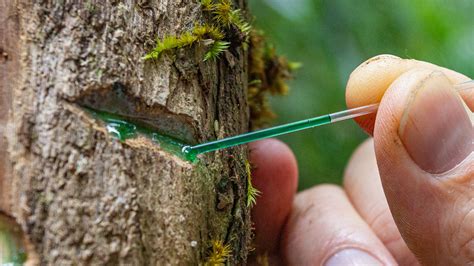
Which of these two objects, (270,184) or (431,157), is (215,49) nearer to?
(431,157)

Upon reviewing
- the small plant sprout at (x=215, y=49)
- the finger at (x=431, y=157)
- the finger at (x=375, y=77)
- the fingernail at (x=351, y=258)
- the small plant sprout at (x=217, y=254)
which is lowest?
the fingernail at (x=351, y=258)

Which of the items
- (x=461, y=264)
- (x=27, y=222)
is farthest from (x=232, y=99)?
(x=461, y=264)

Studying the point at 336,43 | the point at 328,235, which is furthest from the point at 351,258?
the point at 336,43

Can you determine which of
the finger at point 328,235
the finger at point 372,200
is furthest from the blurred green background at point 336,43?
the finger at point 328,235

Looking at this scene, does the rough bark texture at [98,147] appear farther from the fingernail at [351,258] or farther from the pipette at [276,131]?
the fingernail at [351,258]

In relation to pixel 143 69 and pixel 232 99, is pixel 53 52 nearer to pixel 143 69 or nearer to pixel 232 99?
pixel 143 69

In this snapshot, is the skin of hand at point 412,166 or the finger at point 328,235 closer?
the skin of hand at point 412,166

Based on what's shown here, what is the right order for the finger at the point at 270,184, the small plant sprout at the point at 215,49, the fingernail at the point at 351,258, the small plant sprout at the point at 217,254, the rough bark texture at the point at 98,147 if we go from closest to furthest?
the rough bark texture at the point at 98,147
the small plant sprout at the point at 217,254
the small plant sprout at the point at 215,49
the fingernail at the point at 351,258
the finger at the point at 270,184

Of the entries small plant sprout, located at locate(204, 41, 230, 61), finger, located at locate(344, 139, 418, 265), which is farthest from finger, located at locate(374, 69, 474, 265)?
finger, located at locate(344, 139, 418, 265)
